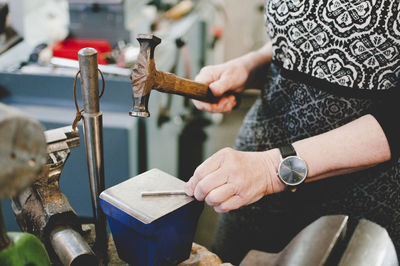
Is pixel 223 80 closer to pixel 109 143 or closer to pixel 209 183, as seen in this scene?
pixel 209 183

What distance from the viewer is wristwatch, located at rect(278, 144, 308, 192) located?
2.39 feet

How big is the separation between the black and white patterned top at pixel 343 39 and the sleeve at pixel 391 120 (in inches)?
2.4

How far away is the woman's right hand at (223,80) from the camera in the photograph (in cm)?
97

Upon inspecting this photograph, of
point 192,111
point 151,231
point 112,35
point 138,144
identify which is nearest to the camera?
point 151,231

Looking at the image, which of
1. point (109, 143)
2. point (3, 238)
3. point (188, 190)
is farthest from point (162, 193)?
point (109, 143)

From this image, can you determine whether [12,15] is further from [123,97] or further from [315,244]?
[315,244]

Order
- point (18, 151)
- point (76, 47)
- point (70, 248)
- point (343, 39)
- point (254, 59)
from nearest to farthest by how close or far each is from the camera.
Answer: point (18, 151), point (70, 248), point (343, 39), point (254, 59), point (76, 47)

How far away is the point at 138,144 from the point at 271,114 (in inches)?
28.6

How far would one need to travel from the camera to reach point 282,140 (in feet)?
3.24

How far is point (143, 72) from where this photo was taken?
2.18ft

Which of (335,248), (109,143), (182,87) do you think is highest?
(182,87)

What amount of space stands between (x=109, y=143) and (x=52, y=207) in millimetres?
822

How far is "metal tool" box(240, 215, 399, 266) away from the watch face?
0.31 ft

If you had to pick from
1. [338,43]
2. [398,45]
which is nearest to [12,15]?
[338,43]
